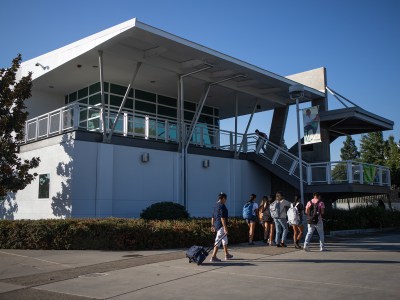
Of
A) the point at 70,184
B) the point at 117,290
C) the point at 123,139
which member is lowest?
the point at 117,290

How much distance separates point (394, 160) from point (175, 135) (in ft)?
77.1

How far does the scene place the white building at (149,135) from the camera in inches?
650

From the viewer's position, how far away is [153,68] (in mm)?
19750

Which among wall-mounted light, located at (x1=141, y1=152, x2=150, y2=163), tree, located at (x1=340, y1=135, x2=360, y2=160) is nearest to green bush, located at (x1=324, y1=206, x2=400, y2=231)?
wall-mounted light, located at (x1=141, y1=152, x2=150, y2=163)

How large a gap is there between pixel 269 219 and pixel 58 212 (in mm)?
8147

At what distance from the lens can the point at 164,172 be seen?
18.9 metres

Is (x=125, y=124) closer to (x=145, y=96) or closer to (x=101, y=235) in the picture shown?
(x=145, y=96)

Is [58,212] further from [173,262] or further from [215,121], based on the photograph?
[215,121]

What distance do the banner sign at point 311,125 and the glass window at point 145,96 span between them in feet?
29.5

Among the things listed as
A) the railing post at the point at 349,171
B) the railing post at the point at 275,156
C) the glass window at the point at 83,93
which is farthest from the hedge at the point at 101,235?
the glass window at the point at 83,93

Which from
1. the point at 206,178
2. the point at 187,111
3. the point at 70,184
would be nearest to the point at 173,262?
the point at 70,184

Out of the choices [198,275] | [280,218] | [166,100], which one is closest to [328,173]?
[280,218]

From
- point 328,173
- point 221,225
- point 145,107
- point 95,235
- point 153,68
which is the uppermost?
point 153,68

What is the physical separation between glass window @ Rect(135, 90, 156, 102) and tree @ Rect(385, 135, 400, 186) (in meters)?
19.2
